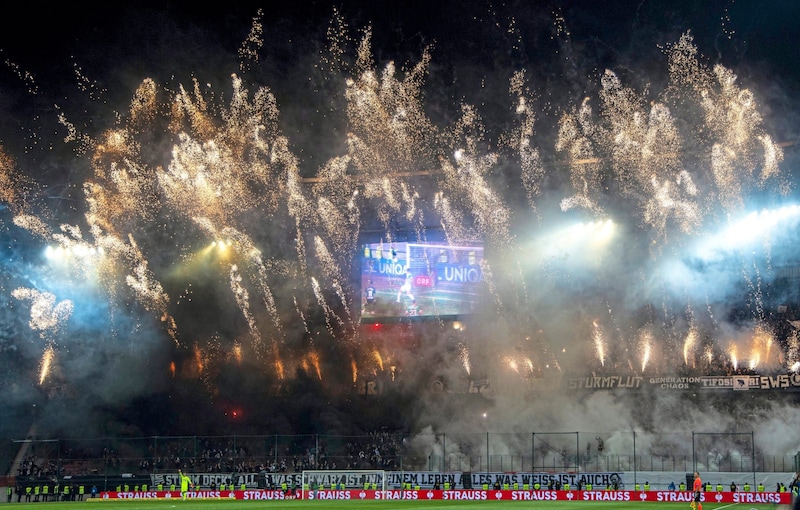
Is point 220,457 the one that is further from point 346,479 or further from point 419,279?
point 419,279

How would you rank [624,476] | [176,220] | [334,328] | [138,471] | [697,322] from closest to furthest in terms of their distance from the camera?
[624,476]
[138,471]
[697,322]
[176,220]
[334,328]

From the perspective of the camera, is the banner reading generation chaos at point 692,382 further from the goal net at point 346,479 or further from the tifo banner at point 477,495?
the goal net at point 346,479

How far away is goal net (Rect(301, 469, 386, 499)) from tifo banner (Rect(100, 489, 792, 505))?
399 mm

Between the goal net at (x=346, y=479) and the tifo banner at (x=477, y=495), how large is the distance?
40 centimetres

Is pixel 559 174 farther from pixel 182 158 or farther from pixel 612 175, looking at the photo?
pixel 182 158

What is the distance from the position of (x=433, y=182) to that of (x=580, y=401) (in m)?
18.1

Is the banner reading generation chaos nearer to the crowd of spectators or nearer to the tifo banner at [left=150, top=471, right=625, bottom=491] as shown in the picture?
the tifo banner at [left=150, top=471, right=625, bottom=491]

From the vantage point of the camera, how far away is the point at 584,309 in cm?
6397

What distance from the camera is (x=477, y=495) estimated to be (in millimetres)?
47438

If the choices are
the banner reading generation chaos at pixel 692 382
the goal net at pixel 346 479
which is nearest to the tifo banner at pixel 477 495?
the goal net at pixel 346 479

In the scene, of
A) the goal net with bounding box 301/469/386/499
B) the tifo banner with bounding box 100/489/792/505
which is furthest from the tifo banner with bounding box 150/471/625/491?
the tifo banner with bounding box 100/489/792/505

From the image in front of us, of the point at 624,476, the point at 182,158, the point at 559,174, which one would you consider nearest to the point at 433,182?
the point at 559,174

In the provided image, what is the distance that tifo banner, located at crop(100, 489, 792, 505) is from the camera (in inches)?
1684

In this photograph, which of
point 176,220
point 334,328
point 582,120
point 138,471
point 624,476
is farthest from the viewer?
point 334,328
